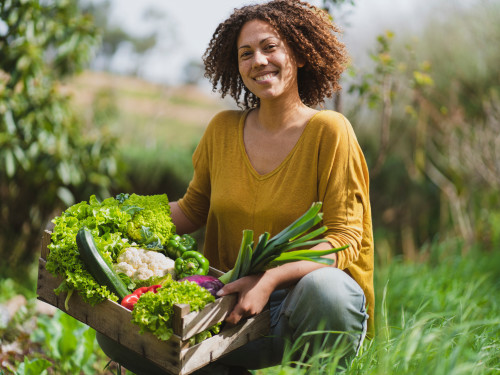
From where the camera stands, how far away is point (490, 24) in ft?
25.5

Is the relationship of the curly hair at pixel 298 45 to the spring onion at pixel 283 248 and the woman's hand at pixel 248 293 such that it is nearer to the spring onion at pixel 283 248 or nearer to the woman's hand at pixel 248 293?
the spring onion at pixel 283 248

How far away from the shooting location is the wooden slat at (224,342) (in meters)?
1.86

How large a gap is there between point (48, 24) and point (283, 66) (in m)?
3.12

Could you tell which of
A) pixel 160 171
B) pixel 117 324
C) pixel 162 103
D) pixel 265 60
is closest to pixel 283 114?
pixel 265 60

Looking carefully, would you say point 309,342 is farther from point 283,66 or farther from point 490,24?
point 490,24

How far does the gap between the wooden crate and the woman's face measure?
0.96m

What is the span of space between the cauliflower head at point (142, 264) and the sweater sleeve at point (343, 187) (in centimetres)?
66

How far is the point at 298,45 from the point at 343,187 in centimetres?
69

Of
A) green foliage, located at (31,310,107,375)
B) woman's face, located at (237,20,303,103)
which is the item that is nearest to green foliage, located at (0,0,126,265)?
green foliage, located at (31,310,107,375)

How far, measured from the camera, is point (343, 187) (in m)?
2.27

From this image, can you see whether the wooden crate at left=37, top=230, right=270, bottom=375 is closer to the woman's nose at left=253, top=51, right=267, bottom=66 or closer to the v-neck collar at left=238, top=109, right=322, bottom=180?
the v-neck collar at left=238, top=109, right=322, bottom=180

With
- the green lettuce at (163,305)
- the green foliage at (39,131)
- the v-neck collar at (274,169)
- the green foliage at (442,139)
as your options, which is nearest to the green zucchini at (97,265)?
the green lettuce at (163,305)

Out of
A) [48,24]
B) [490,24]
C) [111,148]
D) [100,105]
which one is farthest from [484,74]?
[100,105]

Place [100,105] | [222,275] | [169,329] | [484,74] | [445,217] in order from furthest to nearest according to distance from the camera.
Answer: [100,105] < [484,74] < [445,217] < [222,275] < [169,329]
